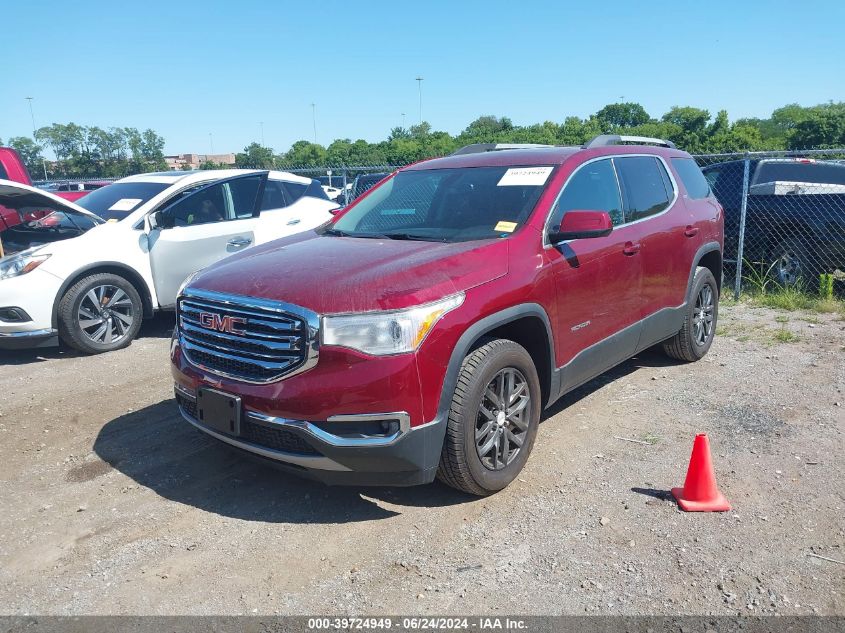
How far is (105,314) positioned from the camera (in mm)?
6863

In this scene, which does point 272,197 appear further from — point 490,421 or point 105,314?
point 490,421

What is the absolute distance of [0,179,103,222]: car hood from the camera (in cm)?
675

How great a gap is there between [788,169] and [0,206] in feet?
31.5

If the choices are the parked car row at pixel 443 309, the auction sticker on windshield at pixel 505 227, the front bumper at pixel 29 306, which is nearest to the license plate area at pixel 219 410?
the parked car row at pixel 443 309

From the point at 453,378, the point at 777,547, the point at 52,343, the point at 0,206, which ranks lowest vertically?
the point at 777,547

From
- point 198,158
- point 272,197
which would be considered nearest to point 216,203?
point 272,197

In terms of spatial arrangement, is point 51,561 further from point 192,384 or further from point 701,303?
point 701,303

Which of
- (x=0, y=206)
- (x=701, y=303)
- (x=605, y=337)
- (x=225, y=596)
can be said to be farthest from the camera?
(x=0, y=206)

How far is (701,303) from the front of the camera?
6.26 meters

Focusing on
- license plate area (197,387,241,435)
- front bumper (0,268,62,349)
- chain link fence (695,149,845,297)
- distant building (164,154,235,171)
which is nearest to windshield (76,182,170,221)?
front bumper (0,268,62,349)

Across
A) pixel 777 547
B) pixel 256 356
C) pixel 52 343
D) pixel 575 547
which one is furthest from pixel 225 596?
pixel 52 343

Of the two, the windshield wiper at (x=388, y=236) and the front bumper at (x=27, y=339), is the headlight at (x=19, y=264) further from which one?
the windshield wiper at (x=388, y=236)

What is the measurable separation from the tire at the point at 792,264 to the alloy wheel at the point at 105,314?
801cm

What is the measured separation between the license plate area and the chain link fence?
7576 millimetres
